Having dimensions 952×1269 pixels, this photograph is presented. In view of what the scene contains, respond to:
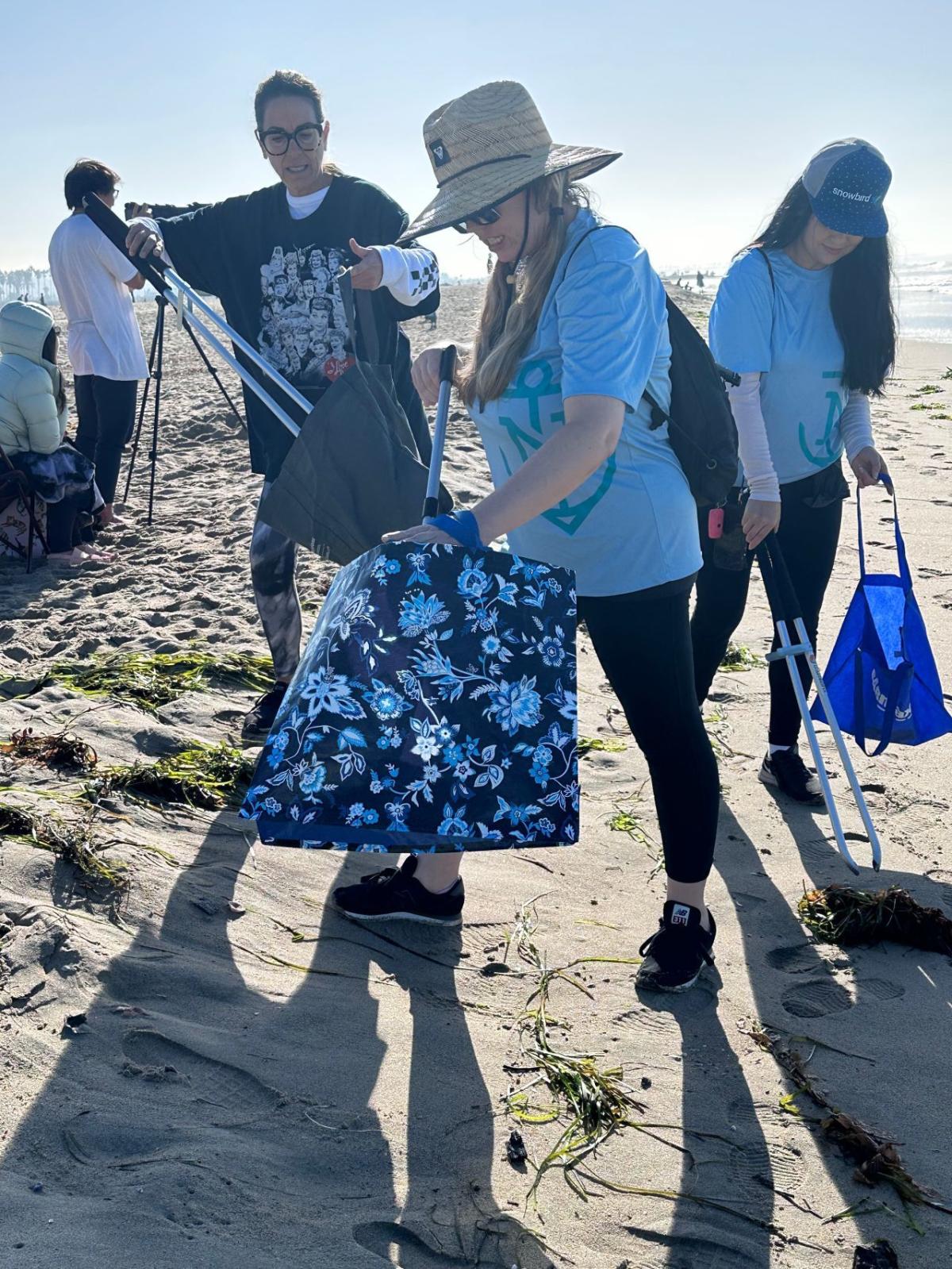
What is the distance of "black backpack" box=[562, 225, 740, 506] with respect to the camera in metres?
2.42

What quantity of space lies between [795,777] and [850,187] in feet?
6.03

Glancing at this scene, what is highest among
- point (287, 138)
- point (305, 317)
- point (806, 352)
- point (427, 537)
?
point (287, 138)

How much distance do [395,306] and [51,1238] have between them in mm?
2501

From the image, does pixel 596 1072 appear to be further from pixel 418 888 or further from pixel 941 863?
pixel 941 863

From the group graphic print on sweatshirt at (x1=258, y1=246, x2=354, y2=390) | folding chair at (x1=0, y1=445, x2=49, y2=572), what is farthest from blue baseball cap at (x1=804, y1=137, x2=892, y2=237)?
folding chair at (x1=0, y1=445, x2=49, y2=572)

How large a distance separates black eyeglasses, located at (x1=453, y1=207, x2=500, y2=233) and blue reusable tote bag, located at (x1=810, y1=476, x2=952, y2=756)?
1660mm

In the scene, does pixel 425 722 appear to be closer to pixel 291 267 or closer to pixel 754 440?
pixel 754 440

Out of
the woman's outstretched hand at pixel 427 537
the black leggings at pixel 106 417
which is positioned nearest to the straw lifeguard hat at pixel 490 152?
the woman's outstretched hand at pixel 427 537

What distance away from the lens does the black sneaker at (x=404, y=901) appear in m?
2.93

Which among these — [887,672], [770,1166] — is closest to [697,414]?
[887,672]

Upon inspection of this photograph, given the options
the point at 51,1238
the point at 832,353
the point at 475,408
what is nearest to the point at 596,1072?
the point at 51,1238

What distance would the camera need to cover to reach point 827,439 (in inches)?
137

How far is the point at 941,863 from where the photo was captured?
11.2ft

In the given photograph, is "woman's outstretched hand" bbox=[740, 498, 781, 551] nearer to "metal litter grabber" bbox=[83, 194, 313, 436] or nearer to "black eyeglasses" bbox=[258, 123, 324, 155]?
"metal litter grabber" bbox=[83, 194, 313, 436]
